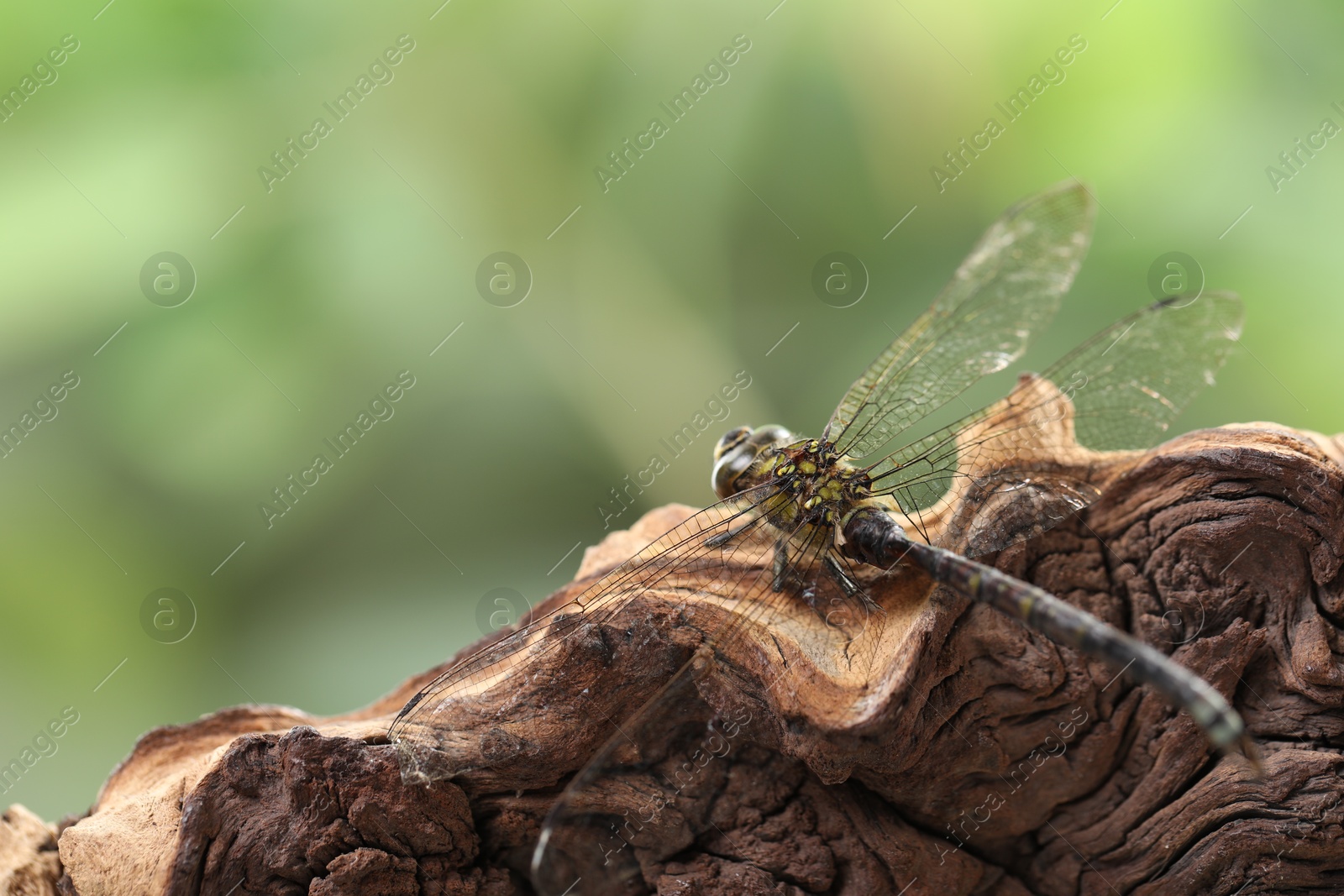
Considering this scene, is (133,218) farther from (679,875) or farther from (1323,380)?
(1323,380)

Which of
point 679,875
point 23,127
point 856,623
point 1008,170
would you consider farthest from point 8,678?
point 1008,170

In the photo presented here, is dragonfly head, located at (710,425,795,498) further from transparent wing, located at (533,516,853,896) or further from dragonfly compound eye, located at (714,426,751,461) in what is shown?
transparent wing, located at (533,516,853,896)

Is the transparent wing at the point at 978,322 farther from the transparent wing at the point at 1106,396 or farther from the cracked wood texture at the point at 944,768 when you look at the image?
the cracked wood texture at the point at 944,768

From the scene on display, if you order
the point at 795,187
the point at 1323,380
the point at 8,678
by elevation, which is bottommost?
the point at 1323,380

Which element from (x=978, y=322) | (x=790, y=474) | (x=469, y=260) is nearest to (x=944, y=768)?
(x=790, y=474)

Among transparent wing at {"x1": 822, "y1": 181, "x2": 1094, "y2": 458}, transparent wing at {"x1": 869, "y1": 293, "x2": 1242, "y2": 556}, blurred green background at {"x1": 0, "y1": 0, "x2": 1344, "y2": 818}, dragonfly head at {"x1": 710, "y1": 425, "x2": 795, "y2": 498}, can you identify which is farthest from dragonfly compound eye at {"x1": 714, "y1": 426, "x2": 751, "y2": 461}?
blurred green background at {"x1": 0, "y1": 0, "x2": 1344, "y2": 818}

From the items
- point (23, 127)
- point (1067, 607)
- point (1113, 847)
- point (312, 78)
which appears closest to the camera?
point (1067, 607)
